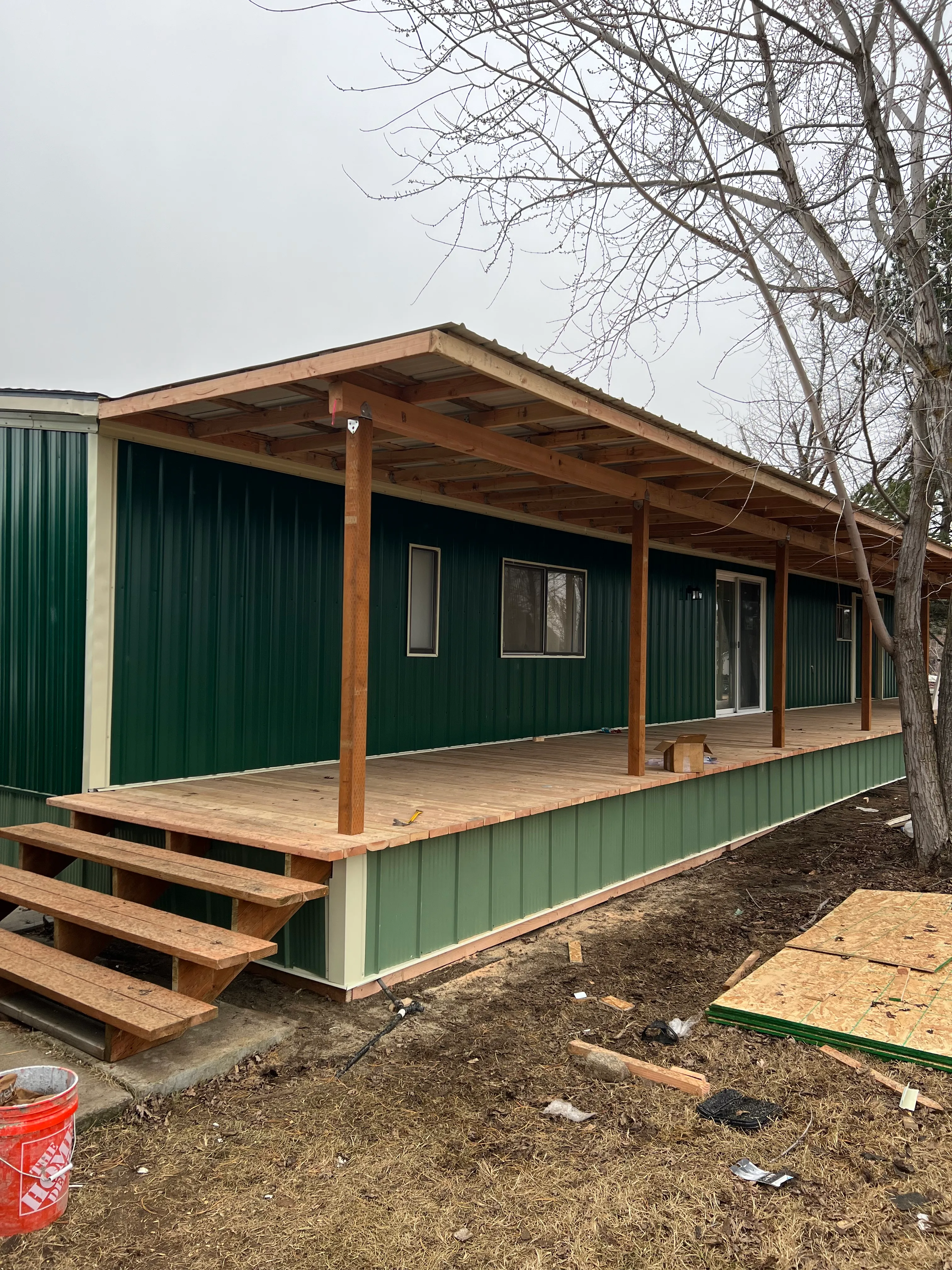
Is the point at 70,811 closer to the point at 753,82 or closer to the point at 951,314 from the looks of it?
the point at 753,82

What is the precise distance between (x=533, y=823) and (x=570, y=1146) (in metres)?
2.28

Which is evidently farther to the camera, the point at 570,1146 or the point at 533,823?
the point at 533,823

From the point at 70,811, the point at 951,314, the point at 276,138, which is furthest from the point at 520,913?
the point at 276,138

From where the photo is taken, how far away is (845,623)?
1420 cm

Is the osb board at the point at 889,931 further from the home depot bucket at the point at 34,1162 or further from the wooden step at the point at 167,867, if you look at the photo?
the home depot bucket at the point at 34,1162

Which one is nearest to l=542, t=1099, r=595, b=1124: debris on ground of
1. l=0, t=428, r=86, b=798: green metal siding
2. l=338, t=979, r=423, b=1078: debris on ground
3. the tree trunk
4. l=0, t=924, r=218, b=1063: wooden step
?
l=338, t=979, r=423, b=1078: debris on ground

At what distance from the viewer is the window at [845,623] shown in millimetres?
13930

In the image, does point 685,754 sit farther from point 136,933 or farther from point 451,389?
point 136,933

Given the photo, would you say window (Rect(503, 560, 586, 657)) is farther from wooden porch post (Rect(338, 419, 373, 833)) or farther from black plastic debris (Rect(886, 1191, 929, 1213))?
black plastic debris (Rect(886, 1191, 929, 1213))

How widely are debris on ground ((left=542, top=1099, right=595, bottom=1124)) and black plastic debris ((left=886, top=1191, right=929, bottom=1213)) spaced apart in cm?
90

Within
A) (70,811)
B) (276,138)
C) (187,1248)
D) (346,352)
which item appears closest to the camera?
(187,1248)

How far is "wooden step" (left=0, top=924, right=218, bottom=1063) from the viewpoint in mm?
2824

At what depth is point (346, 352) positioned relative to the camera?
364 cm

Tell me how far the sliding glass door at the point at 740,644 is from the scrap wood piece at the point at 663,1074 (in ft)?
25.9
